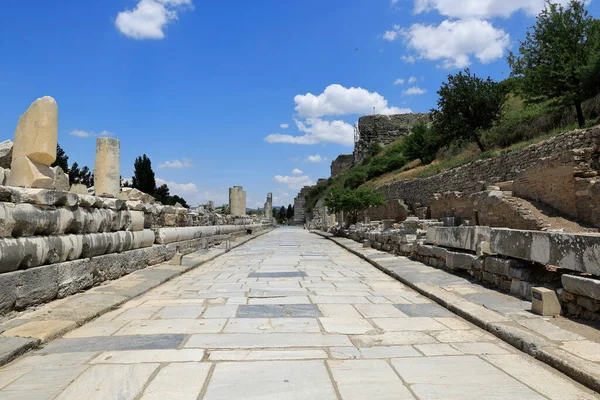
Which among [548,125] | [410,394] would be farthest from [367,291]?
[548,125]

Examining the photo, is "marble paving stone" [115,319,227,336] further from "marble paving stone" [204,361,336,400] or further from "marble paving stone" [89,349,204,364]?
"marble paving stone" [204,361,336,400]

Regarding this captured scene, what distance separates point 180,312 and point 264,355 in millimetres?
2021

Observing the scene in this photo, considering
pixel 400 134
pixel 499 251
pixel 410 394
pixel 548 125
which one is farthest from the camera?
pixel 400 134

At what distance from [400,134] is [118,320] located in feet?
217

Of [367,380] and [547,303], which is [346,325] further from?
[547,303]

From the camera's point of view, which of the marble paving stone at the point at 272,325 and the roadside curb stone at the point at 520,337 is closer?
the roadside curb stone at the point at 520,337

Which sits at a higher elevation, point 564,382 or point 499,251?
point 499,251

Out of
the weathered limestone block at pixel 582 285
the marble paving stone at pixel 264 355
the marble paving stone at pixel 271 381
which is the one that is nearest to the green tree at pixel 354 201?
the weathered limestone block at pixel 582 285

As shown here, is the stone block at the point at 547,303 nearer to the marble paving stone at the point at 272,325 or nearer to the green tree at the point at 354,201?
the marble paving stone at the point at 272,325

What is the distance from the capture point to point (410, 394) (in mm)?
2867

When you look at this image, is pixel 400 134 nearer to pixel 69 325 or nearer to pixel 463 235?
pixel 463 235

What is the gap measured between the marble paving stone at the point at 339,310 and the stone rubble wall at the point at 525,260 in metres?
2.10

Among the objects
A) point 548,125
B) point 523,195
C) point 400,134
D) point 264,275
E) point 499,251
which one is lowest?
point 264,275

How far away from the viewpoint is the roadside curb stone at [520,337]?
10.2 feet
